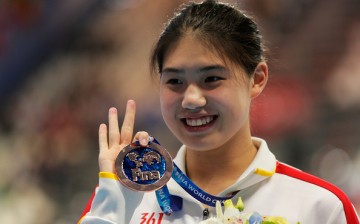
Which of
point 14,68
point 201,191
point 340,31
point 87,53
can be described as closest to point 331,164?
point 340,31

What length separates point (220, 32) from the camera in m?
2.04

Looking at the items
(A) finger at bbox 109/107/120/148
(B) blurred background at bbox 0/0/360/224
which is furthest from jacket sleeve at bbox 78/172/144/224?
(B) blurred background at bbox 0/0/360/224

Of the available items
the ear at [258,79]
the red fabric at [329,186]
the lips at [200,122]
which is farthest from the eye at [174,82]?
the red fabric at [329,186]

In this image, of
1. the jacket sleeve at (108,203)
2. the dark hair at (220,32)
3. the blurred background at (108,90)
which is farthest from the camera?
the blurred background at (108,90)

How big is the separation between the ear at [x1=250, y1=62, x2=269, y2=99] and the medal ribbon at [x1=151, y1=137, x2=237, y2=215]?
32cm

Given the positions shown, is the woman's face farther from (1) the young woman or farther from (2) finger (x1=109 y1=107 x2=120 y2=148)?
(2) finger (x1=109 y1=107 x2=120 y2=148)

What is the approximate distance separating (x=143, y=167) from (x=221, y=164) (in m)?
0.30

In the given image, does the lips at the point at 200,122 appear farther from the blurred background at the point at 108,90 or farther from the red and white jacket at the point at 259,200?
the blurred background at the point at 108,90

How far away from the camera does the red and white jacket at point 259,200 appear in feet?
6.34

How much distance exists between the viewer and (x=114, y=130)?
2020 millimetres

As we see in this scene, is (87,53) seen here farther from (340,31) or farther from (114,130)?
(114,130)

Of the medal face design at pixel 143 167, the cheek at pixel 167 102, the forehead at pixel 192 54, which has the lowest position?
the medal face design at pixel 143 167

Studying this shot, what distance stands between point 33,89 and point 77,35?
1.85 ft

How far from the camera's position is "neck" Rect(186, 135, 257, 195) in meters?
2.12
